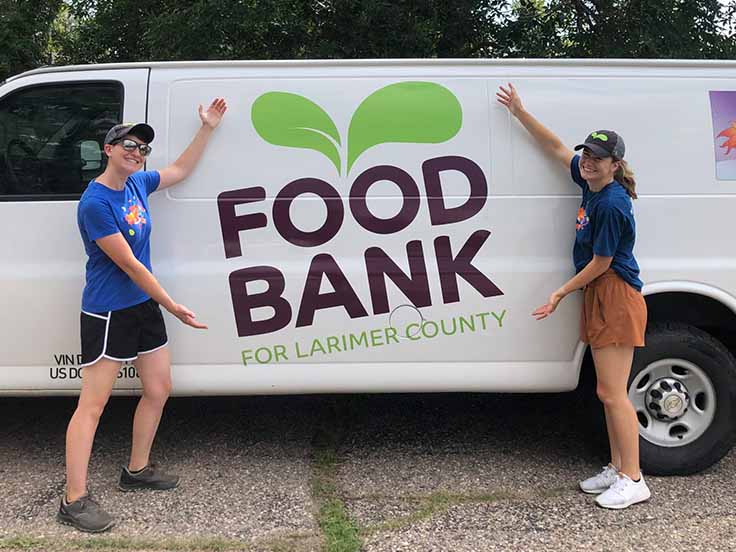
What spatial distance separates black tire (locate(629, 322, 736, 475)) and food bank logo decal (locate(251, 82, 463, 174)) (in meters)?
1.53

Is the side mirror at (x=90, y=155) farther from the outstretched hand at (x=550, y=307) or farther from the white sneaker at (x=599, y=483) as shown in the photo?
the white sneaker at (x=599, y=483)

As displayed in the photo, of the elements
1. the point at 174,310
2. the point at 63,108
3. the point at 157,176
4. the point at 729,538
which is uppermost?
the point at 63,108

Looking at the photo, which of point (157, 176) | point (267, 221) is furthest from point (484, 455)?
point (157, 176)

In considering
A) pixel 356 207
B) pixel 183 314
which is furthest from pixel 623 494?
pixel 183 314

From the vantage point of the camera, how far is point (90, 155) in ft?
11.5

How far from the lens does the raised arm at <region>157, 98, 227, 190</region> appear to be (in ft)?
11.1

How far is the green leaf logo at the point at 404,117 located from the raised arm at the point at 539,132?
26cm

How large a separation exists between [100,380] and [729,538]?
2980 mm

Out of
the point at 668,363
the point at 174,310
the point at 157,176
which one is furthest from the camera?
the point at 668,363

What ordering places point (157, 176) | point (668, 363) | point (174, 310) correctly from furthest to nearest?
point (668, 363)
point (157, 176)
point (174, 310)

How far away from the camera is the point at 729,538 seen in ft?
10.1

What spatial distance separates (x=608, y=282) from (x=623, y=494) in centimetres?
105

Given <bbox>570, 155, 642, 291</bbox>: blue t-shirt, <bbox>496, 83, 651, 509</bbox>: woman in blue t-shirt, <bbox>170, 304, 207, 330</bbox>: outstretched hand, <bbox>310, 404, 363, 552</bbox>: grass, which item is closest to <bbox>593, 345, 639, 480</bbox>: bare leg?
<bbox>496, 83, 651, 509</bbox>: woman in blue t-shirt

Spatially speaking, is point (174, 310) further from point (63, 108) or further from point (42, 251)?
point (63, 108)
